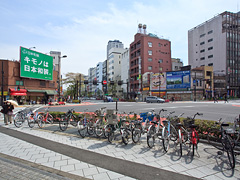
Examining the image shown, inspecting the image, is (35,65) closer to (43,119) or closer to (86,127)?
(43,119)

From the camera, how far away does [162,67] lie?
204 ft

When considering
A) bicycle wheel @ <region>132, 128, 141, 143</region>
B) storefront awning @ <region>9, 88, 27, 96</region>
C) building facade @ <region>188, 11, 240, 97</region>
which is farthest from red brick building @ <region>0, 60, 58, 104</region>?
building facade @ <region>188, 11, 240, 97</region>

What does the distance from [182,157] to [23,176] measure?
425cm

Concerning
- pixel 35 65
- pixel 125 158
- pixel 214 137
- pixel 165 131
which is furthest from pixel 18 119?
pixel 35 65

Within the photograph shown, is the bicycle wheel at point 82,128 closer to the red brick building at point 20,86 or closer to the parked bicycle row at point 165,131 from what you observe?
the parked bicycle row at point 165,131

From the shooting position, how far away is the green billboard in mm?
32906

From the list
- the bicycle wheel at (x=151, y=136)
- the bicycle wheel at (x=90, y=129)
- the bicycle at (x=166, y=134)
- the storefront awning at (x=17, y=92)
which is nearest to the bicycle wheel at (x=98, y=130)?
the bicycle wheel at (x=90, y=129)

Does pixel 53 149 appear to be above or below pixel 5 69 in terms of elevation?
below

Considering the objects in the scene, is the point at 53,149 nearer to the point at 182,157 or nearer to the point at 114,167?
the point at 114,167

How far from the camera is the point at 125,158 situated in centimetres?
472

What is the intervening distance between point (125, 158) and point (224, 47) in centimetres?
6975

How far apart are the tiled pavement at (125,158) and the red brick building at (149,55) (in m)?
52.9

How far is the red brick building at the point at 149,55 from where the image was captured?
5988 cm

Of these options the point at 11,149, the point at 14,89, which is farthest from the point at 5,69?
the point at 11,149
